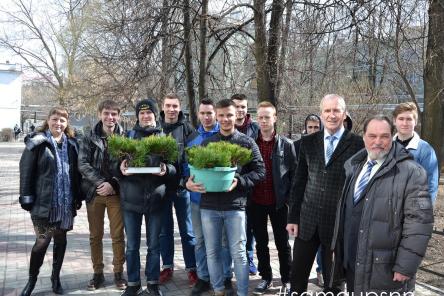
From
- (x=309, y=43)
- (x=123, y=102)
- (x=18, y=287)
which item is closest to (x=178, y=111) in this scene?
(x=18, y=287)

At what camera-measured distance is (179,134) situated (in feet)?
16.0

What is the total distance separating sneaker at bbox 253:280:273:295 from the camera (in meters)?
4.50

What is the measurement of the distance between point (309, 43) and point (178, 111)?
316 cm

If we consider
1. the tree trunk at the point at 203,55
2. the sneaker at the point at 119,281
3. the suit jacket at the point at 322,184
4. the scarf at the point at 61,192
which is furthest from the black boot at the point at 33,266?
the tree trunk at the point at 203,55

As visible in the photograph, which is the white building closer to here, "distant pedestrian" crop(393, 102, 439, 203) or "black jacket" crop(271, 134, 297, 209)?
"black jacket" crop(271, 134, 297, 209)

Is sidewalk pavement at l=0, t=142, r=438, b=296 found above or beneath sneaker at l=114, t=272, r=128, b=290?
beneath

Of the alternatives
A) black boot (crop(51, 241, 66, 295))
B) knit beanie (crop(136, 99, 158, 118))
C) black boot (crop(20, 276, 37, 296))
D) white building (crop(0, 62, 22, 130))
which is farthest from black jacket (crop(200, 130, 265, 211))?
white building (crop(0, 62, 22, 130))

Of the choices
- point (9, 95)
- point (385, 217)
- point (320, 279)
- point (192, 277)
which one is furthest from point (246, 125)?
point (9, 95)

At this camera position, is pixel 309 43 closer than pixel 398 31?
No

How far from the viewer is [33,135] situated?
429 cm

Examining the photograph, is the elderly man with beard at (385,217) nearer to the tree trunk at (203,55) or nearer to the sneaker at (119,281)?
the sneaker at (119,281)

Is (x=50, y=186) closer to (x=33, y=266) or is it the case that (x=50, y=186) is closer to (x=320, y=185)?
(x=33, y=266)

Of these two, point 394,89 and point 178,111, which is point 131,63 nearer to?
point 178,111

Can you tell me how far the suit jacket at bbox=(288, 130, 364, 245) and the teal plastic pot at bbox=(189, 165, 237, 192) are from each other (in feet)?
2.24
